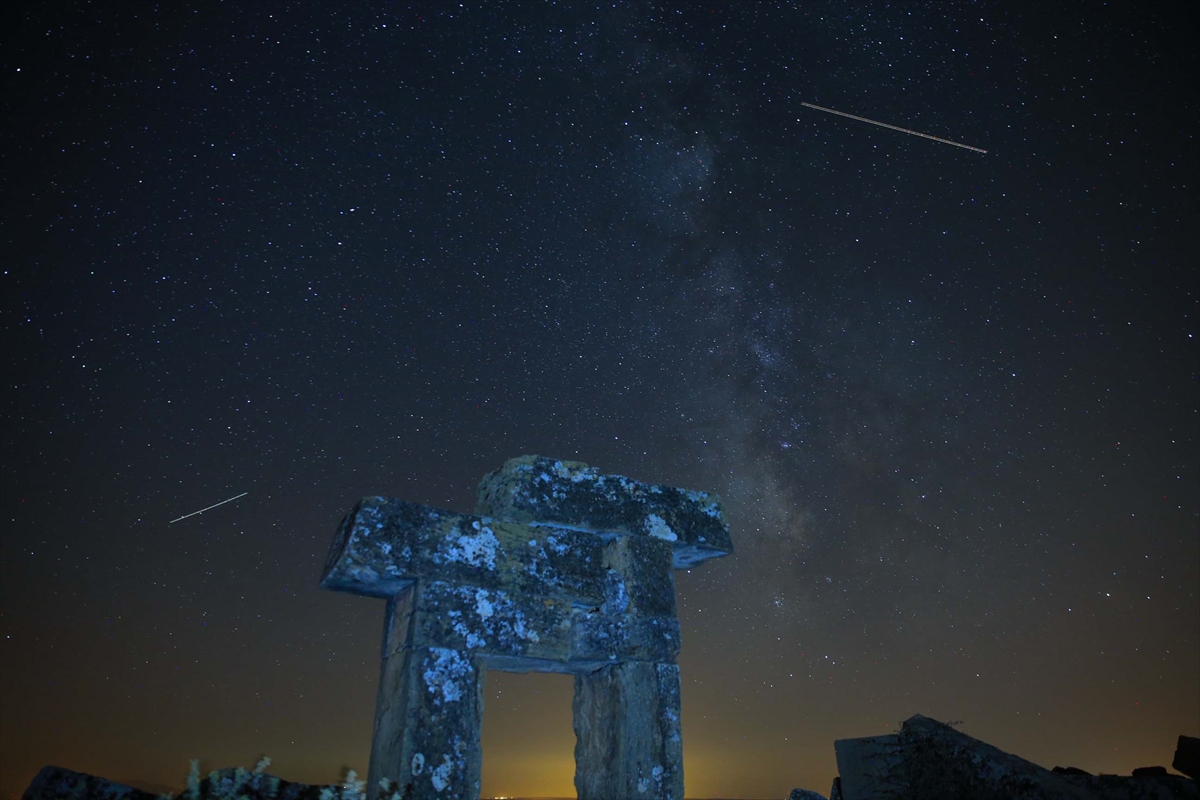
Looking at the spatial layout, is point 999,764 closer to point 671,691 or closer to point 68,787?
point 671,691

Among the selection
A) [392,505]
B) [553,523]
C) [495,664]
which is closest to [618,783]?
[495,664]

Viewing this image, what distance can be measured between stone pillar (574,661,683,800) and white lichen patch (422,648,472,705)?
3.89 ft

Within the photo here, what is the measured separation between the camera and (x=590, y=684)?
17.7 ft

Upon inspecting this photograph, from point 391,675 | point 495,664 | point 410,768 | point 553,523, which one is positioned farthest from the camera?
point 553,523

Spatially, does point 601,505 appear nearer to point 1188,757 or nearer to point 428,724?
point 428,724

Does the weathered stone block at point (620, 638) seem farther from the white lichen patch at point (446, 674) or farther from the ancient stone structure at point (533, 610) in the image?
the white lichen patch at point (446, 674)

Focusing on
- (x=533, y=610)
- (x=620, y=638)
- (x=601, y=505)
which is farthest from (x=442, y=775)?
(x=601, y=505)

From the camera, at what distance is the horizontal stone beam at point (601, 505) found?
541cm

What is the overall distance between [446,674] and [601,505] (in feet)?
5.76

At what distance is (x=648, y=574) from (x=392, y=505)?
6.75 ft

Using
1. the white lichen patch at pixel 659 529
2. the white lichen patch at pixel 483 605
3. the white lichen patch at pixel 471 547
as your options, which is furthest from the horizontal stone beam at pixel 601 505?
the white lichen patch at pixel 483 605

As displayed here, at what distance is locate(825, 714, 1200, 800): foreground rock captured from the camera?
4.61 m

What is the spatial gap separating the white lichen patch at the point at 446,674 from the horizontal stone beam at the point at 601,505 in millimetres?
1105

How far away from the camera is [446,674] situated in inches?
177
